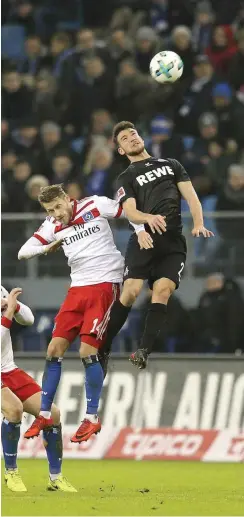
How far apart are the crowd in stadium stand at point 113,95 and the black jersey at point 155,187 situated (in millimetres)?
4264

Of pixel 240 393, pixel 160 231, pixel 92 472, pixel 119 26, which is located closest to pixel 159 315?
pixel 160 231

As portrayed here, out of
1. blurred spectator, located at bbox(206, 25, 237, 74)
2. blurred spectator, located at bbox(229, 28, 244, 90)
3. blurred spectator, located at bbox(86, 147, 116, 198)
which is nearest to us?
blurred spectator, located at bbox(86, 147, 116, 198)

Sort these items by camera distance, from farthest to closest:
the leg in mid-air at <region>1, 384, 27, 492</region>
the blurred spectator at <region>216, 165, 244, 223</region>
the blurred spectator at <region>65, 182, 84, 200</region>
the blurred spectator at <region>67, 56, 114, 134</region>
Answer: the blurred spectator at <region>67, 56, 114, 134</region> → the blurred spectator at <region>216, 165, 244, 223</region> → the blurred spectator at <region>65, 182, 84, 200</region> → the leg in mid-air at <region>1, 384, 27, 492</region>

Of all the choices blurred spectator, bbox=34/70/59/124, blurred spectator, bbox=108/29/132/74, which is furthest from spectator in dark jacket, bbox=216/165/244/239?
blurred spectator, bbox=34/70/59/124

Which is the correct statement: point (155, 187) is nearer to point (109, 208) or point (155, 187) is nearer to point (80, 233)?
point (109, 208)

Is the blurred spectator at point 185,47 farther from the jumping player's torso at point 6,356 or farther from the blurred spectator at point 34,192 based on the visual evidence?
the jumping player's torso at point 6,356

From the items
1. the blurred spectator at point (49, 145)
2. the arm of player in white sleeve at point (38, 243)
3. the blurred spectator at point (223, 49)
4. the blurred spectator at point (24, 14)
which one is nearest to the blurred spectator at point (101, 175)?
the blurred spectator at point (49, 145)

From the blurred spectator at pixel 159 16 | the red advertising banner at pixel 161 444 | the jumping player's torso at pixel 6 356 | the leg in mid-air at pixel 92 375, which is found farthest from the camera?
the blurred spectator at pixel 159 16

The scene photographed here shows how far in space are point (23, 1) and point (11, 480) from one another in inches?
410

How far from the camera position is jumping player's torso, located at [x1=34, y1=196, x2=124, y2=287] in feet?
36.2

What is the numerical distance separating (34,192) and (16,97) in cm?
309

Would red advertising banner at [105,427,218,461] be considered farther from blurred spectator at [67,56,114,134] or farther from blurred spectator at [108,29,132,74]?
blurred spectator at [108,29,132,74]

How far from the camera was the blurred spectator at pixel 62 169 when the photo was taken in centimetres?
1666

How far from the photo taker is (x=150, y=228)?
10773 mm
